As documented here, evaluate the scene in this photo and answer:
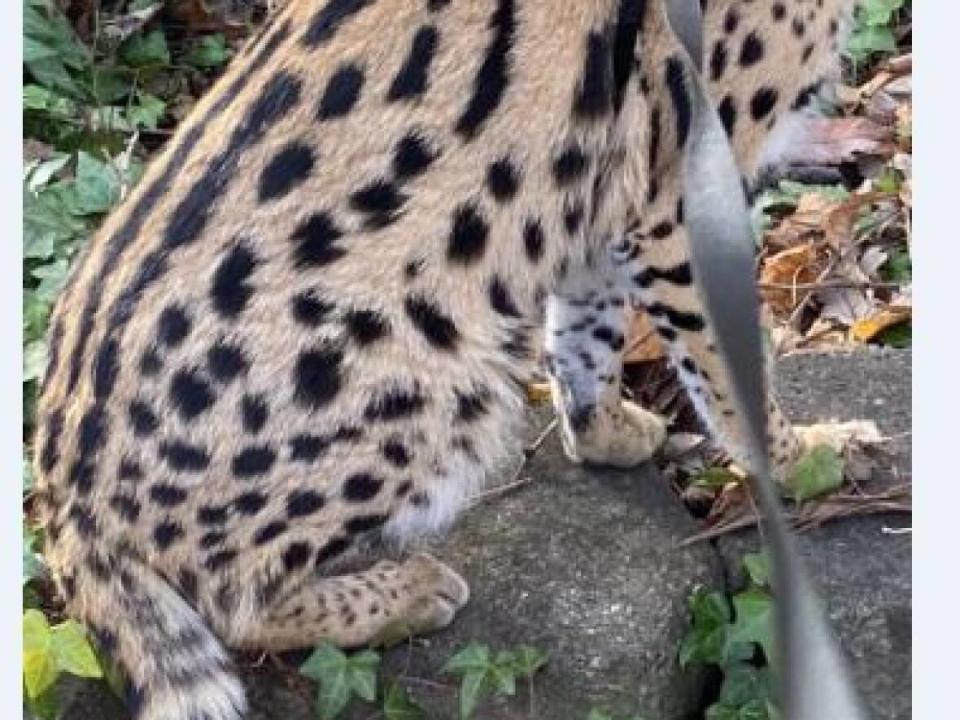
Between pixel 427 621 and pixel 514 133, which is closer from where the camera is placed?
pixel 514 133

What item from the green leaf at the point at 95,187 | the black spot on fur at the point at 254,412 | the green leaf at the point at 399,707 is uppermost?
the black spot on fur at the point at 254,412

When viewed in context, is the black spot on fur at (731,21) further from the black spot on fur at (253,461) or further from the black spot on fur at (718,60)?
the black spot on fur at (253,461)

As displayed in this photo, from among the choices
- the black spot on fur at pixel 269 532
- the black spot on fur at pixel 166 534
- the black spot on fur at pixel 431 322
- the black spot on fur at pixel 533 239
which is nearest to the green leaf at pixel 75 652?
the black spot on fur at pixel 166 534

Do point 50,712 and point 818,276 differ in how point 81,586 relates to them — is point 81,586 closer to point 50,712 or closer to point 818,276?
point 50,712

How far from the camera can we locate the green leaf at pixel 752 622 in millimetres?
3568

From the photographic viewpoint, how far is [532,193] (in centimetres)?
343

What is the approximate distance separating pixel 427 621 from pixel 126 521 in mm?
647

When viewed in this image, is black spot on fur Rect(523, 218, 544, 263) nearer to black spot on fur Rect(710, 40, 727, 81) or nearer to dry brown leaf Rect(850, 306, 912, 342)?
black spot on fur Rect(710, 40, 727, 81)

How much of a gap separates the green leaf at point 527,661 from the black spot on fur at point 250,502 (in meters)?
0.56

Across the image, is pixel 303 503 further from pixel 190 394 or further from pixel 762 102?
pixel 762 102

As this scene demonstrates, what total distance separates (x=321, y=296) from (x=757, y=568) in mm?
1000

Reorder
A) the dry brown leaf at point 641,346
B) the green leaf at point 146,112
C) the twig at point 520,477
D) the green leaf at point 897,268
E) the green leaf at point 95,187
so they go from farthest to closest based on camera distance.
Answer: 1. the green leaf at point 146,112
2. the green leaf at point 95,187
3. the green leaf at point 897,268
4. the dry brown leaf at point 641,346
5. the twig at point 520,477

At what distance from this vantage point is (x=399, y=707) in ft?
11.7
